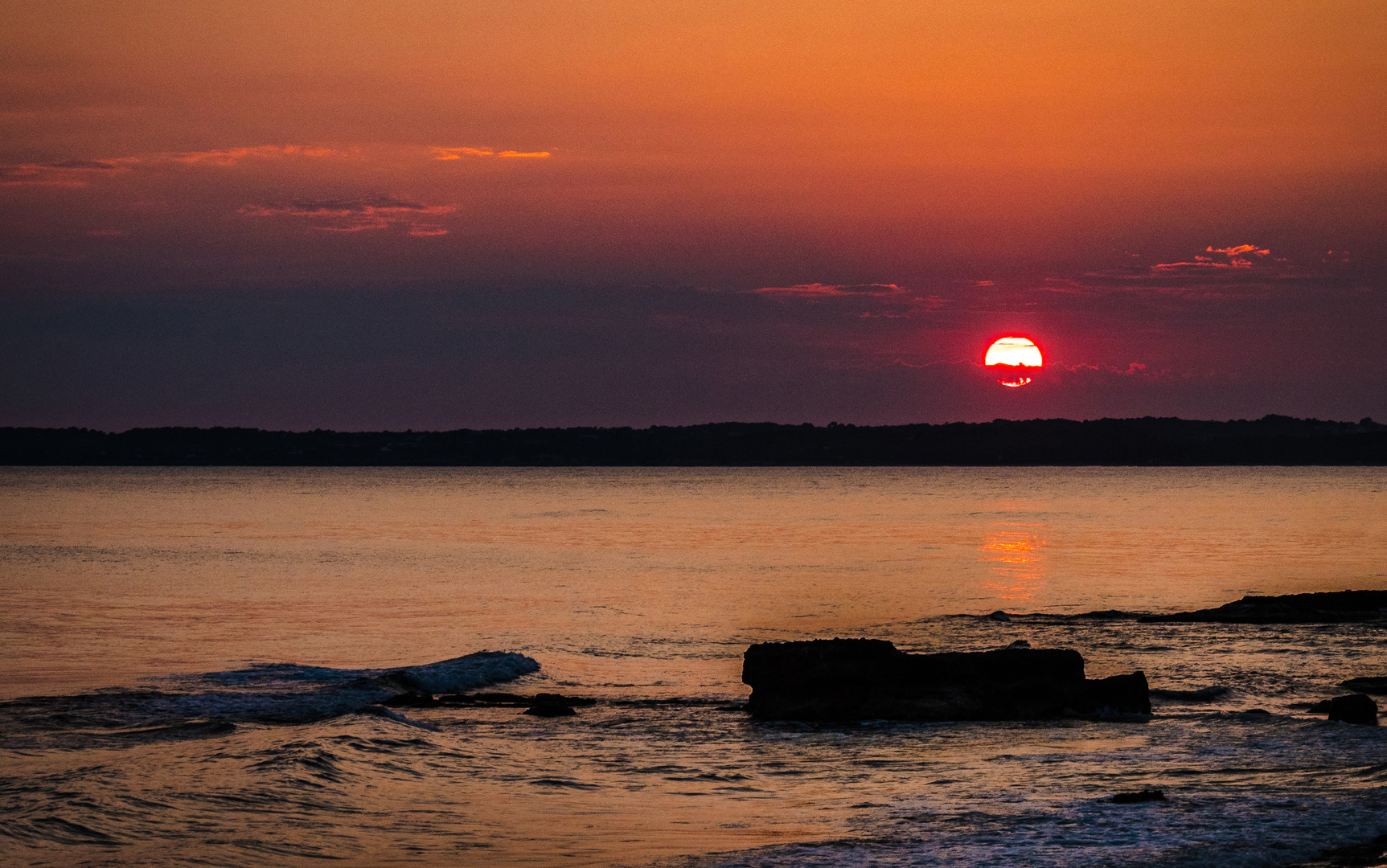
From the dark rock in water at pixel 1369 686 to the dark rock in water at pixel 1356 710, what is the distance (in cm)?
304

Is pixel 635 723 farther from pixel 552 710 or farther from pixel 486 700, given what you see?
pixel 486 700

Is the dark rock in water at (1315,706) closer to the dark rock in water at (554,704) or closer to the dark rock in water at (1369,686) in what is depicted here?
the dark rock in water at (1369,686)

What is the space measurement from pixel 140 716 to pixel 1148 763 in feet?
50.8

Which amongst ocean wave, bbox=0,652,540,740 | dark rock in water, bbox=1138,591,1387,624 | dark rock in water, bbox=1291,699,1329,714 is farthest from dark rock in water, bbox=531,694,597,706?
dark rock in water, bbox=1138,591,1387,624

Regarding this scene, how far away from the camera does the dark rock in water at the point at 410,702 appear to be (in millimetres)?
21500

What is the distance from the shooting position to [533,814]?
1378cm

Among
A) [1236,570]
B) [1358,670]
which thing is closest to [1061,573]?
[1236,570]

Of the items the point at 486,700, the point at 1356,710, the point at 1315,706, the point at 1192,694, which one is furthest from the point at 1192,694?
the point at 486,700

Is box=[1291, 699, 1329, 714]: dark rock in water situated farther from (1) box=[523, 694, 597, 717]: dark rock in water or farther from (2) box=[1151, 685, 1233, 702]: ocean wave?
(1) box=[523, 694, 597, 717]: dark rock in water

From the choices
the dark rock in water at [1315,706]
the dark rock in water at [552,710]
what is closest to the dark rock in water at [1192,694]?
the dark rock in water at [1315,706]

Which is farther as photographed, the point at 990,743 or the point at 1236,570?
the point at 1236,570

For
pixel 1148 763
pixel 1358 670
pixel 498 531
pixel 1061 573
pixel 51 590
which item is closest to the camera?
pixel 1148 763

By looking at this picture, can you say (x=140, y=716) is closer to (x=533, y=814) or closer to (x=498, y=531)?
(x=533, y=814)

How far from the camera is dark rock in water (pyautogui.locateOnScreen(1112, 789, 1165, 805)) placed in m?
13.3
